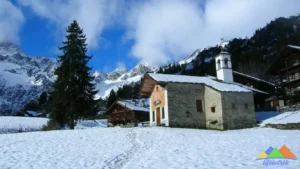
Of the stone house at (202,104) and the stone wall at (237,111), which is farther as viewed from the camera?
the stone house at (202,104)

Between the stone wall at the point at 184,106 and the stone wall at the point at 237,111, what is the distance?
270cm

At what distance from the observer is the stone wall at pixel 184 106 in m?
29.3

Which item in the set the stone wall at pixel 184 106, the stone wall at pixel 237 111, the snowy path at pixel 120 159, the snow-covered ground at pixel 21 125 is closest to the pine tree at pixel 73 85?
the snow-covered ground at pixel 21 125

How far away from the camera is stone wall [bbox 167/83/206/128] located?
29344mm

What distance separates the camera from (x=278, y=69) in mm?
39875

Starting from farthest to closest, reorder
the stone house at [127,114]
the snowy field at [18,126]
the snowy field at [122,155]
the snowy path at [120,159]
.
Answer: the stone house at [127,114], the snowy field at [18,126], the snowy path at [120,159], the snowy field at [122,155]

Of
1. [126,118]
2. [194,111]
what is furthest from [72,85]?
[126,118]

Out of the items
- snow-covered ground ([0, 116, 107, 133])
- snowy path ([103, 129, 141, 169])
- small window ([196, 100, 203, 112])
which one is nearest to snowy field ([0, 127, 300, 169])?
snowy path ([103, 129, 141, 169])

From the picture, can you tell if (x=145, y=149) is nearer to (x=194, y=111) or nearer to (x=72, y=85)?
(x=194, y=111)

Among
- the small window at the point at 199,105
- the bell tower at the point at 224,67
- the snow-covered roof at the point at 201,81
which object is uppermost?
the bell tower at the point at 224,67

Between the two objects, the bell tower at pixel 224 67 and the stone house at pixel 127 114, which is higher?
the bell tower at pixel 224 67

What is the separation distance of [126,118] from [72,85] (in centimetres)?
1964

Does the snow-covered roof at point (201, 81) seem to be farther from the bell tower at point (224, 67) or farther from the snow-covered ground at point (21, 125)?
the snow-covered ground at point (21, 125)

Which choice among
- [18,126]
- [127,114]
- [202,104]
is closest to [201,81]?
[202,104]
